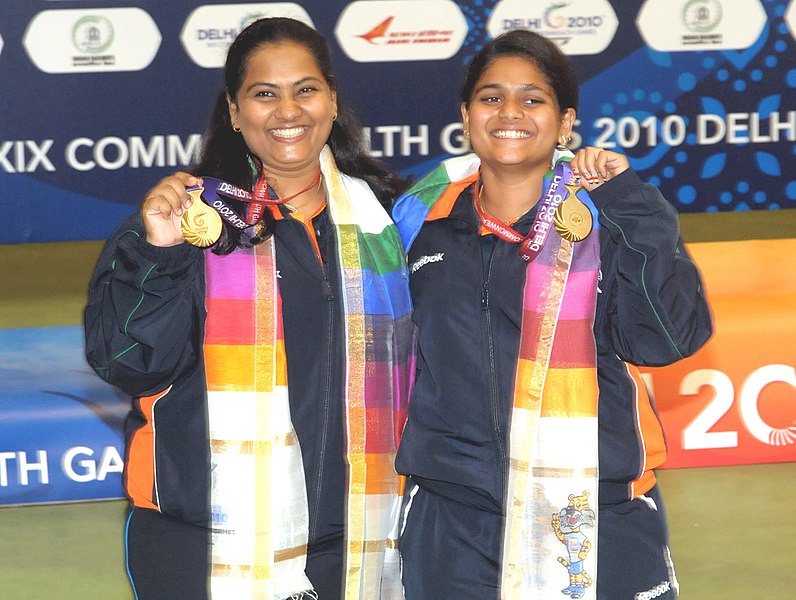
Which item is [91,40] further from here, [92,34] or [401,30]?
[401,30]

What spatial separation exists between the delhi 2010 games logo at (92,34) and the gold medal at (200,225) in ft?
14.4

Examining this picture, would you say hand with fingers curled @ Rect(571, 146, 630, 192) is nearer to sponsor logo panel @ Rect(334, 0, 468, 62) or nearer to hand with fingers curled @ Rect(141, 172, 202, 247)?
hand with fingers curled @ Rect(141, 172, 202, 247)

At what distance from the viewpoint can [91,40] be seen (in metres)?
6.55

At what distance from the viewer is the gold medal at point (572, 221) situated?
2.51 metres

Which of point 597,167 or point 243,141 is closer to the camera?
point 597,167

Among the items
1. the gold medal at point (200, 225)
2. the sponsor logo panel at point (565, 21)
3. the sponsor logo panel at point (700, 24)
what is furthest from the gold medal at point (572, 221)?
the sponsor logo panel at point (700, 24)

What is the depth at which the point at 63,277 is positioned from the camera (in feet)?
23.4

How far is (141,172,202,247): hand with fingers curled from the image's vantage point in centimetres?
236

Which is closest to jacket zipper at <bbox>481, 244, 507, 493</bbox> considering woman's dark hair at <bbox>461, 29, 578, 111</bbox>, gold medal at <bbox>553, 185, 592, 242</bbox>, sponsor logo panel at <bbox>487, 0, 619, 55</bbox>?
gold medal at <bbox>553, 185, 592, 242</bbox>

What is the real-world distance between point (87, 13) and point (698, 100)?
3.35m

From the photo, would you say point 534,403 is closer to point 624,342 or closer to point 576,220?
point 624,342

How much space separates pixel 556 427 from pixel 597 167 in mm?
525

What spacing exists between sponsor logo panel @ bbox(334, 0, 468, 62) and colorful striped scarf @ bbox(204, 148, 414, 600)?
426 centimetres

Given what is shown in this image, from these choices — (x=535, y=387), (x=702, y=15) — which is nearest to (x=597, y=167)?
(x=535, y=387)
